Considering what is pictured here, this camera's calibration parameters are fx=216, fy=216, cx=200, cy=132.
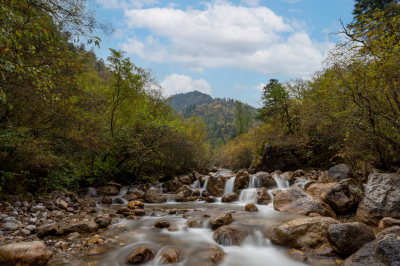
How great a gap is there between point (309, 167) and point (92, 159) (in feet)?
61.6

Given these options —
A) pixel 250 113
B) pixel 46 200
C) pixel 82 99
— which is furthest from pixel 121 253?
pixel 250 113

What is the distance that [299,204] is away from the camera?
10.3 metres

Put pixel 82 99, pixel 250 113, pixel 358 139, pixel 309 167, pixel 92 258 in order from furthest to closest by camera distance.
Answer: pixel 250 113 → pixel 309 167 → pixel 82 99 → pixel 358 139 → pixel 92 258

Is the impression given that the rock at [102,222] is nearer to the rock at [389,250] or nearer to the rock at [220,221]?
the rock at [220,221]

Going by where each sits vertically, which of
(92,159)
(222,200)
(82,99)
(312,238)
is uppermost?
(82,99)

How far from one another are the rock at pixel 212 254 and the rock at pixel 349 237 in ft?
10.4

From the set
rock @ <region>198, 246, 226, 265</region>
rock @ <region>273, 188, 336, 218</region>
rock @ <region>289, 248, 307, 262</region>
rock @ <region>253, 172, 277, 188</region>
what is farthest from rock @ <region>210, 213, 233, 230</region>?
rock @ <region>253, 172, 277, 188</region>

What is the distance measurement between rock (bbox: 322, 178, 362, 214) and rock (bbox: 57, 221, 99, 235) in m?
9.84

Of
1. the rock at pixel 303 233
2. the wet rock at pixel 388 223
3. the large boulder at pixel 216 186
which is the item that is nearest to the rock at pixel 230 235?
the rock at pixel 303 233

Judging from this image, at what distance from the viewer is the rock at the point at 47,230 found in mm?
6911

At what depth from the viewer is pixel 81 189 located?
14.5 m

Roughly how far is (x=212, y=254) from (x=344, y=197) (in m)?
6.54

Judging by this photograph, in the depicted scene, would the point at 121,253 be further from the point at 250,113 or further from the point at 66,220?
the point at 250,113

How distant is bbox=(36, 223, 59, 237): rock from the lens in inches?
272
